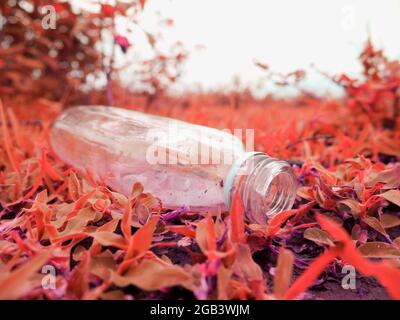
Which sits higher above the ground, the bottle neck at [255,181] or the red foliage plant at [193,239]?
the bottle neck at [255,181]

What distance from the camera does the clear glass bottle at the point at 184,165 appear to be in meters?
0.66

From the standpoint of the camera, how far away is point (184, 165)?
2.57ft

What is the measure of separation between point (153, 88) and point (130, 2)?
0.78 m

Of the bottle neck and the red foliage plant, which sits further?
the bottle neck

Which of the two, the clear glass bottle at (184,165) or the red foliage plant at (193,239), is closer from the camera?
the red foliage plant at (193,239)

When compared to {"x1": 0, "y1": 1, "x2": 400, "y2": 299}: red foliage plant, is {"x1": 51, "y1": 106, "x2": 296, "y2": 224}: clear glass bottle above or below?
above

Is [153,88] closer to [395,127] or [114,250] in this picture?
[395,127]

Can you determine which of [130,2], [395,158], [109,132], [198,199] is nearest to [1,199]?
[109,132]

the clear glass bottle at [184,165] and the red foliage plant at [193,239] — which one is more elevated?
the clear glass bottle at [184,165]

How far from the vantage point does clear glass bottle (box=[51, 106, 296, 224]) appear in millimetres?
659

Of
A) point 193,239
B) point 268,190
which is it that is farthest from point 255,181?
point 193,239

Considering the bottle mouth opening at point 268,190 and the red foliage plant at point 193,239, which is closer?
the red foliage plant at point 193,239

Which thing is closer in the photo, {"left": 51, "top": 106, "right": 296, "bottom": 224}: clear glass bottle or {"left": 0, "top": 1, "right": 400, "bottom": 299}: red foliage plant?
{"left": 0, "top": 1, "right": 400, "bottom": 299}: red foliage plant
